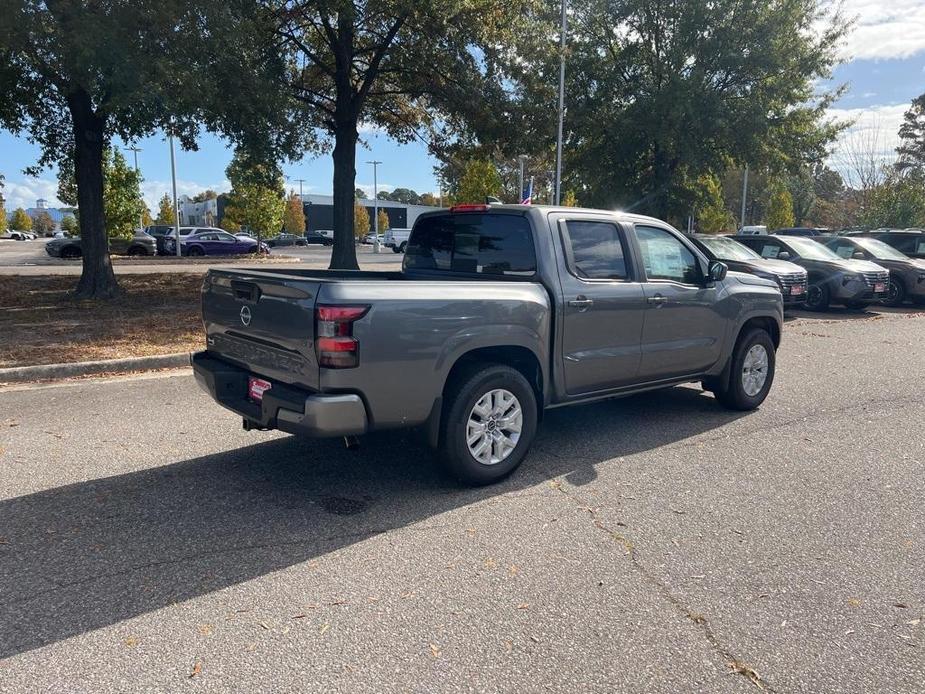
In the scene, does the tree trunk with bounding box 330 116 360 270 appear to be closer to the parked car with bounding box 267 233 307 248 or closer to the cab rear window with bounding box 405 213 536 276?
the cab rear window with bounding box 405 213 536 276

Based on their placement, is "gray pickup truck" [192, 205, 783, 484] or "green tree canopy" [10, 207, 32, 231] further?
"green tree canopy" [10, 207, 32, 231]

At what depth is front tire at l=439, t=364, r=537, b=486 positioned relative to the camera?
14.3ft

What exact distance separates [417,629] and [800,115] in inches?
845

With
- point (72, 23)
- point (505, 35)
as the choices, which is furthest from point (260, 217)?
point (72, 23)

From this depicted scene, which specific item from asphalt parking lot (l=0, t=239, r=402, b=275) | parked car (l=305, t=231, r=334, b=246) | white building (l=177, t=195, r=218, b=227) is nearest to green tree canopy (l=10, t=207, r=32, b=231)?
white building (l=177, t=195, r=218, b=227)

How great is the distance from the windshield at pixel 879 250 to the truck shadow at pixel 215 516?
46.8 feet

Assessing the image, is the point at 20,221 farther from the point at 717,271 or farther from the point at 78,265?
the point at 717,271

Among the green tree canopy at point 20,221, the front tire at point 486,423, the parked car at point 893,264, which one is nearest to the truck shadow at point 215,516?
the front tire at point 486,423

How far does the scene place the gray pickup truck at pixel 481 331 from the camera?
3928mm

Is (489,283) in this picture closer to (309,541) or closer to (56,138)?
(309,541)

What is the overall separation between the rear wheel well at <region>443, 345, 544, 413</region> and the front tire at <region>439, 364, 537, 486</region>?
52mm

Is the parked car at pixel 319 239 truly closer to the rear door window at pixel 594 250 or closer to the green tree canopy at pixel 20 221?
the green tree canopy at pixel 20 221

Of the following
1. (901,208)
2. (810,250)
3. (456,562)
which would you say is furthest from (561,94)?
(901,208)

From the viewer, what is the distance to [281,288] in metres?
4.07
